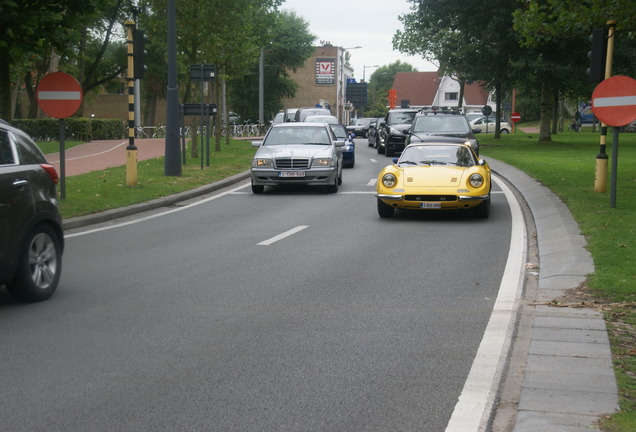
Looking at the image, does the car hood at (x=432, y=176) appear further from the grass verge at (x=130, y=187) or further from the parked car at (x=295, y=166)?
the grass verge at (x=130, y=187)

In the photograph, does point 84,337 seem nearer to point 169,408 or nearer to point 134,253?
point 169,408

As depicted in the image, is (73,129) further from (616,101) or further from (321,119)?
(616,101)

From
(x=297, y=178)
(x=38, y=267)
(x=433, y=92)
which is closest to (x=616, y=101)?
(x=297, y=178)

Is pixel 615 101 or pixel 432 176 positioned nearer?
pixel 615 101

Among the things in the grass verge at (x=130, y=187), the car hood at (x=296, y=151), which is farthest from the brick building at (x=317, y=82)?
the car hood at (x=296, y=151)

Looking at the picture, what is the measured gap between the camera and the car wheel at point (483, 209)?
45.2ft

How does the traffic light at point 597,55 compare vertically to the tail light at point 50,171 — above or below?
above

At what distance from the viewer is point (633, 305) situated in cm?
700

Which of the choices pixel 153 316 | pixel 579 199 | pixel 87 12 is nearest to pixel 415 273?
pixel 153 316

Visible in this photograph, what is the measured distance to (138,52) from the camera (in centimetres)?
1742

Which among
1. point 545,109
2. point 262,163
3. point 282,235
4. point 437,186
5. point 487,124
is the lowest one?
point 282,235

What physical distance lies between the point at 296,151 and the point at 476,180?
241 inches

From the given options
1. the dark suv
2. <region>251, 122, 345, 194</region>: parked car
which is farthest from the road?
<region>251, 122, 345, 194</region>: parked car

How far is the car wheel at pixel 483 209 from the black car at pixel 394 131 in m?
19.9
